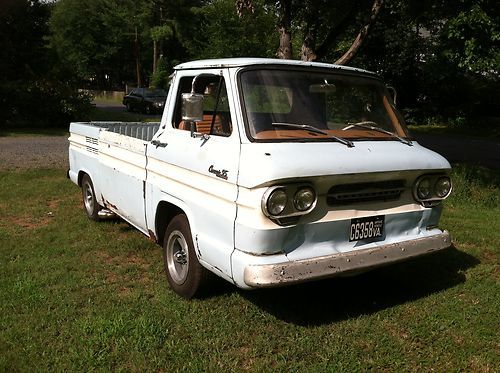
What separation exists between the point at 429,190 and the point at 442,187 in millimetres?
128

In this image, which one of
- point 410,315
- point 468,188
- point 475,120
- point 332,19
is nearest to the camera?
point 410,315

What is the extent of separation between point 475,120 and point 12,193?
2308 cm

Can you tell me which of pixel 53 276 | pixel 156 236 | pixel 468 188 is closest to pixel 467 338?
pixel 156 236

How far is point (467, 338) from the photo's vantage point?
3.78 m

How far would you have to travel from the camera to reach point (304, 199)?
343 centimetres

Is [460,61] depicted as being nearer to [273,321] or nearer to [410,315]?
[410,315]

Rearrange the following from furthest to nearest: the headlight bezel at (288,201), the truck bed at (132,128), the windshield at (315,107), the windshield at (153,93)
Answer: the windshield at (153,93) < the truck bed at (132,128) < the windshield at (315,107) < the headlight bezel at (288,201)

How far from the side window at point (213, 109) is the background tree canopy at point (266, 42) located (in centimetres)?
502

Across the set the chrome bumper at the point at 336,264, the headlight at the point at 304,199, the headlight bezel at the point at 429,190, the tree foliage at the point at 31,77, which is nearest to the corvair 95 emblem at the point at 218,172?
the headlight at the point at 304,199

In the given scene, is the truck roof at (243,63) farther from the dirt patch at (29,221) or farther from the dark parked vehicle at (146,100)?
the dark parked vehicle at (146,100)

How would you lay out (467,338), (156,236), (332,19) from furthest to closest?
(332,19) < (156,236) < (467,338)

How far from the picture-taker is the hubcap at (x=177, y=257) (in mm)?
4281

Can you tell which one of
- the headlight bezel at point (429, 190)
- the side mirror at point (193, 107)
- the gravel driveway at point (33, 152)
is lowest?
the gravel driveway at point (33, 152)

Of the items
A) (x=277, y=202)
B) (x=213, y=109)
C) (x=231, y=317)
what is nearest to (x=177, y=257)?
(x=231, y=317)
